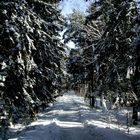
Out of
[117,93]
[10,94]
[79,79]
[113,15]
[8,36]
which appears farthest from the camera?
[79,79]

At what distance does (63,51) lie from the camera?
24.5 meters

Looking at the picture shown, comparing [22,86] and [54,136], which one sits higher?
[22,86]

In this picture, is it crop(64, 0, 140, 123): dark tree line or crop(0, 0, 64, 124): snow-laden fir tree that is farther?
crop(64, 0, 140, 123): dark tree line

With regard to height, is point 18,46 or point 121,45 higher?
point 121,45

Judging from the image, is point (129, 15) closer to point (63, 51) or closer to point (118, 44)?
point (118, 44)

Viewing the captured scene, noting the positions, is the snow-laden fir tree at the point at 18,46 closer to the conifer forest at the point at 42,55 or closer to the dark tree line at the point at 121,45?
the conifer forest at the point at 42,55

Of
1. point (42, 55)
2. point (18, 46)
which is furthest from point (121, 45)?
point (18, 46)

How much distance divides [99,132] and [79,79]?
96.3 feet

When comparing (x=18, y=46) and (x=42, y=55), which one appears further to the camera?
(x=42, y=55)

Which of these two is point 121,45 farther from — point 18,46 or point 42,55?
point 18,46

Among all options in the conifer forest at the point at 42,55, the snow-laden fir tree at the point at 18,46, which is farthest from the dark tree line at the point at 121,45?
the snow-laden fir tree at the point at 18,46

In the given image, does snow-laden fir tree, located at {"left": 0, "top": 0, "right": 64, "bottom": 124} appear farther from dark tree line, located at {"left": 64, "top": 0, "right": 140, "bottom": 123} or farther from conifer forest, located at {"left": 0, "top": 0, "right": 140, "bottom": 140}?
dark tree line, located at {"left": 64, "top": 0, "right": 140, "bottom": 123}

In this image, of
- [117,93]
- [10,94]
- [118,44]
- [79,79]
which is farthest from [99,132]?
[79,79]

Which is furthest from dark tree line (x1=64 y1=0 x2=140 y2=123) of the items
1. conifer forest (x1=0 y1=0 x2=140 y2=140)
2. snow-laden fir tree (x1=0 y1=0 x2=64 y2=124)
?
snow-laden fir tree (x1=0 y1=0 x2=64 y2=124)
